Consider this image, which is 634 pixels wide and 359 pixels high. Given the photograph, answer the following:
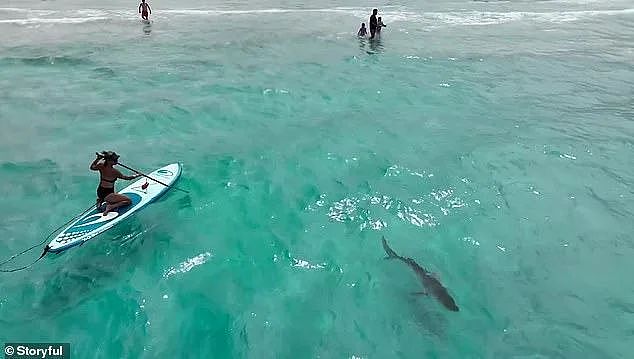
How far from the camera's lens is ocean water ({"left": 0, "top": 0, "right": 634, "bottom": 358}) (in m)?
9.35

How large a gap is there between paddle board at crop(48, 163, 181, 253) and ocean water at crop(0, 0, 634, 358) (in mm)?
714

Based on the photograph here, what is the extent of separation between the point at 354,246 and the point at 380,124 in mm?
6924

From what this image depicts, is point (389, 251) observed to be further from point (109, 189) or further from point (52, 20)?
point (52, 20)

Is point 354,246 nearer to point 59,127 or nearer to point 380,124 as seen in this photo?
point 380,124

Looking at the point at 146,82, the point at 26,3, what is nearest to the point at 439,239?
the point at 146,82

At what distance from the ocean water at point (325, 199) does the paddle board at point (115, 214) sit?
0.71 metres

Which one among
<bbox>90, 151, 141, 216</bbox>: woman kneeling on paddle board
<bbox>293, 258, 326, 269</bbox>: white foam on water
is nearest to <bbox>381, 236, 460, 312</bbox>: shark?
<bbox>293, 258, 326, 269</bbox>: white foam on water

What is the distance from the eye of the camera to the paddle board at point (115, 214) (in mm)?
9964

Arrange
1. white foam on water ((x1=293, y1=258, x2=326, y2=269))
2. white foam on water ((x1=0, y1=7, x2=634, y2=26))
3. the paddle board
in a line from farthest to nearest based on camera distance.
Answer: white foam on water ((x1=0, y1=7, x2=634, y2=26)) < white foam on water ((x1=293, y1=258, x2=326, y2=269)) < the paddle board

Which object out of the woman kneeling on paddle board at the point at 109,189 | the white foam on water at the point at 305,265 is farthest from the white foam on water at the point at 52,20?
the white foam on water at the point at 305,265

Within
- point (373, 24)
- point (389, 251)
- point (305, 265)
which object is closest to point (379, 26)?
point (373, 24)

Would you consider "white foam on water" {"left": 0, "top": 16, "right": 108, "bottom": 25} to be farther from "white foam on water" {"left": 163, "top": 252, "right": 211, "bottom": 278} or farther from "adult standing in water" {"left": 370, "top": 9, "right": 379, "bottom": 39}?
"white foam on water" {"left": 163, "top": 252, "right": 211, "bottom": 278}

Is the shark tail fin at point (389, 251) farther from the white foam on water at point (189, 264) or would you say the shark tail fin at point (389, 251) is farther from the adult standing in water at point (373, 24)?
the adult standing in water at point (373, 24)

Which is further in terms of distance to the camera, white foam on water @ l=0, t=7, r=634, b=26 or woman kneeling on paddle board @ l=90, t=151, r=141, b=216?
white foam on water @ l=0, t=7, r=634, b=26
